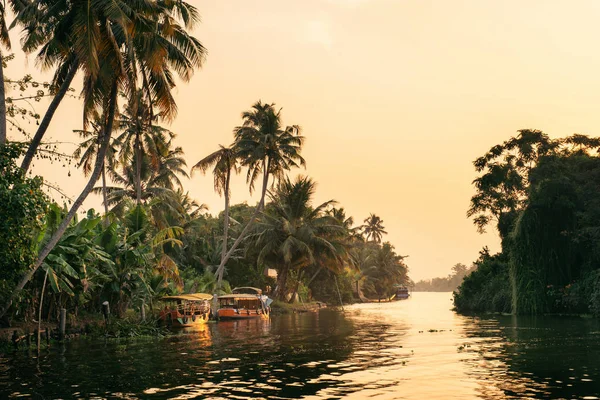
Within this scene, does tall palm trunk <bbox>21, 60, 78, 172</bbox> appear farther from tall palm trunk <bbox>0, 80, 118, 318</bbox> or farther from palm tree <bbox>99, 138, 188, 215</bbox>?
palm tree <bbox>99, 138, 188, 215</bbox>

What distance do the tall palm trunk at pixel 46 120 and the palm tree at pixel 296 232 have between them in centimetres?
3937

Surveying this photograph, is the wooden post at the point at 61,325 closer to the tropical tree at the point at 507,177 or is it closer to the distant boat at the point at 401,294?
the tropical tree at the point at 507,177

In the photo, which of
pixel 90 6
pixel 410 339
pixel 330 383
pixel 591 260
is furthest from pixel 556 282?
pixel 90 6

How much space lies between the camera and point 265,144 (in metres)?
58.3

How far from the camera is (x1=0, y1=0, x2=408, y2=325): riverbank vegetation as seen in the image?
22609mm

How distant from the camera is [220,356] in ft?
77.2

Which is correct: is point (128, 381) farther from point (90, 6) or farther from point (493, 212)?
point (493, 212)

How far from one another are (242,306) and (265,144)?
1513cm

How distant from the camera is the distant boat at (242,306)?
51.0 metres

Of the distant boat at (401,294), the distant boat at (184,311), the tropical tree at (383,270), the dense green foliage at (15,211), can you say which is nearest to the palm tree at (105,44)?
the dense green foliage at (15,211)

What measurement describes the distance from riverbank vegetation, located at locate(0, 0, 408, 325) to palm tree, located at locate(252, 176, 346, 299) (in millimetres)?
126

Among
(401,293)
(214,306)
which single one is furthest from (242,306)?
(401,293)

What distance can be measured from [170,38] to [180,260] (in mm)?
Answer: 45013

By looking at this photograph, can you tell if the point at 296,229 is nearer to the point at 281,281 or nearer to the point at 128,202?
the point at 281,281
